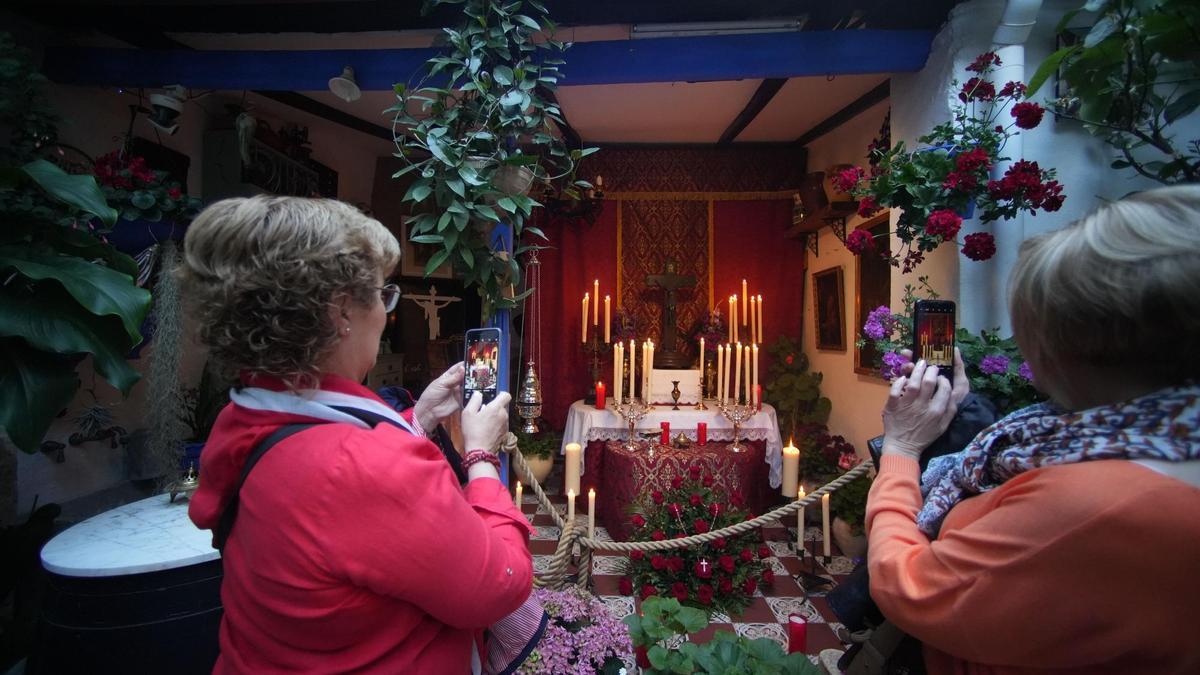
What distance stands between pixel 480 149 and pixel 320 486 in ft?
Result: 4.11

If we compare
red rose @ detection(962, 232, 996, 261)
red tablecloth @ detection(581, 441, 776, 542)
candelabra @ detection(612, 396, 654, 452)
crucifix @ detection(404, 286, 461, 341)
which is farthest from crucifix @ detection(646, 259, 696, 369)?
red rose @ detection(962, 232, 996, 261)

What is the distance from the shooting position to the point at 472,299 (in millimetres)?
5352

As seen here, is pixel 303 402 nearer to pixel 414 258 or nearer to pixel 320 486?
pixel 320 486

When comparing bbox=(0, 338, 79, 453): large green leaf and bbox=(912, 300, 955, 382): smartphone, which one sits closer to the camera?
bbox=(912, 300, 955, 382): smartphone

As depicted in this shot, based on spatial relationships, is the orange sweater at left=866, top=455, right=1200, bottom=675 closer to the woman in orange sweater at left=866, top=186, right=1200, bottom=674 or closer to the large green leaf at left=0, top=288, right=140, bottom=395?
the woman in orange sweater at left=866, top=186, right=1200, bottom=674

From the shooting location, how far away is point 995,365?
181 centimetres

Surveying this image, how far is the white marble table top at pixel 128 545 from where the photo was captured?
1.59m

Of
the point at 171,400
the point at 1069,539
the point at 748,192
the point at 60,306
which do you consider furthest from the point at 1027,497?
the point at 748,192

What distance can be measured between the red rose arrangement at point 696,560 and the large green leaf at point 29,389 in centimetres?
250

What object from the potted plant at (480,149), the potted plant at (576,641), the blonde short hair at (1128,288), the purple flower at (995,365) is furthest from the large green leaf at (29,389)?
the purple flower at (995,365)

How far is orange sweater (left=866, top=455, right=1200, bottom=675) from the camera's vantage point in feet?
1.94

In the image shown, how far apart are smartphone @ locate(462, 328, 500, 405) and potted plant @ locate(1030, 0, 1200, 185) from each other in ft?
5.66

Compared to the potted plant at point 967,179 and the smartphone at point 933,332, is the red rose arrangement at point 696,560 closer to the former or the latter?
the potted plant at point 967,179

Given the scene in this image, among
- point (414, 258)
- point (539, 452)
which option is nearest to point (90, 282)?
point (539, 452)
